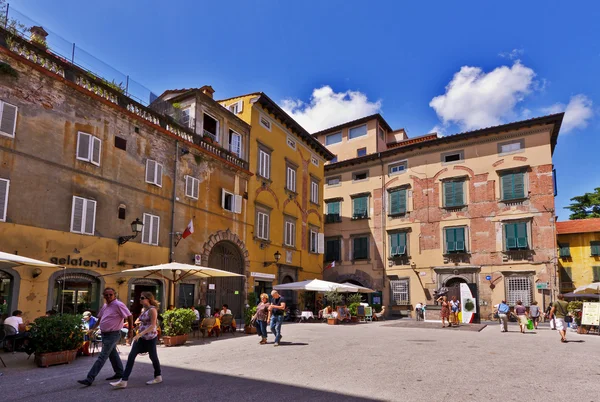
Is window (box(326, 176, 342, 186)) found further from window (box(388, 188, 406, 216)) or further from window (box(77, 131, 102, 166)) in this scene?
window (box(77, 131, 102, 166))

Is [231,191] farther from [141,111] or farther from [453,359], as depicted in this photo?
[453,359]

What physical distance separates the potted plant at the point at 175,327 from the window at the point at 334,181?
2418 centimetres

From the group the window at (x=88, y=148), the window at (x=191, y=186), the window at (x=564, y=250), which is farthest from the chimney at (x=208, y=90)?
the window at (x=564, y=250)

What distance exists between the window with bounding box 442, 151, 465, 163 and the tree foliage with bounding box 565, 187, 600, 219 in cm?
1811

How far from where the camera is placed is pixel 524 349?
1235 cm

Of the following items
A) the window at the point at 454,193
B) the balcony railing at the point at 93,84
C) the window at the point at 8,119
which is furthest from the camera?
the window at the point at 454,193

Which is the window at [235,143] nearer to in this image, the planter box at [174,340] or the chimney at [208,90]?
the chimney at [208,90]

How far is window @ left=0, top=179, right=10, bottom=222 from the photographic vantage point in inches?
493

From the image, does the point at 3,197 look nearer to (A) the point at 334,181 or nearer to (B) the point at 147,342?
(B) the point at 147,342

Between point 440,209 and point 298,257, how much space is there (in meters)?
10.4

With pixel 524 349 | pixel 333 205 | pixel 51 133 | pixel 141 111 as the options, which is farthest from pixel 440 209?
pixel 51 133

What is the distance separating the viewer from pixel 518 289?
26.8 meters

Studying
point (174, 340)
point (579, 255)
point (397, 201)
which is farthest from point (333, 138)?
point (174, 340)

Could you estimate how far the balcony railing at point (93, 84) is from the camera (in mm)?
13594
